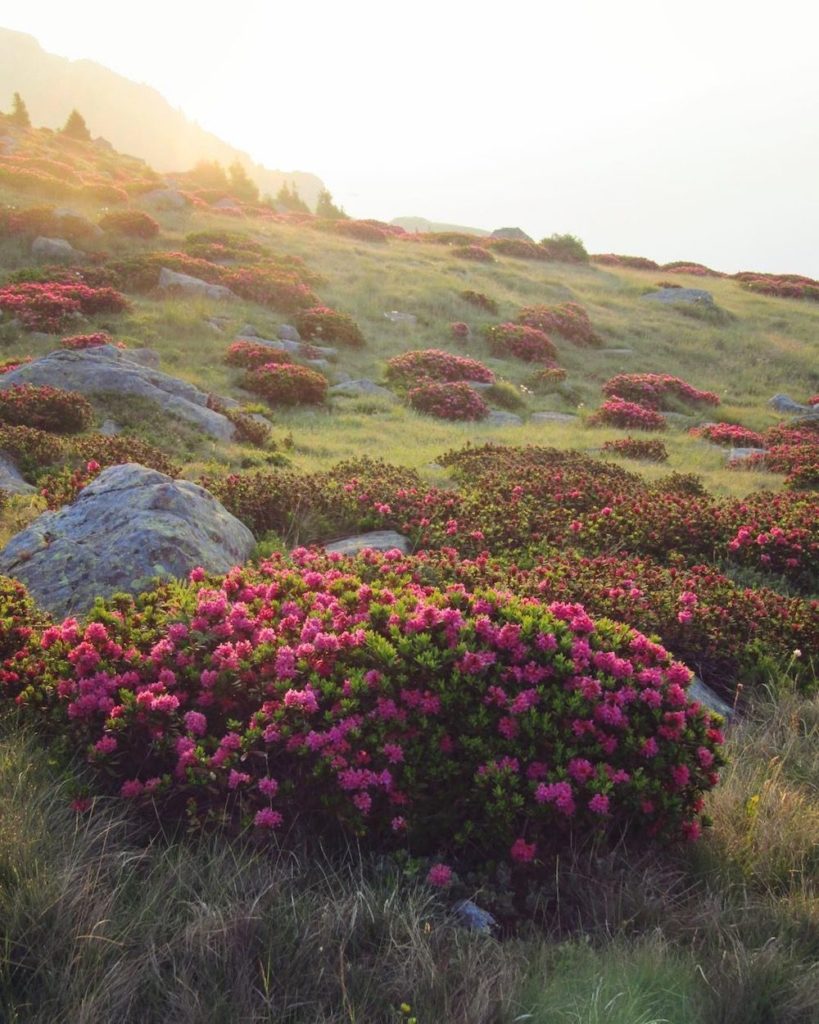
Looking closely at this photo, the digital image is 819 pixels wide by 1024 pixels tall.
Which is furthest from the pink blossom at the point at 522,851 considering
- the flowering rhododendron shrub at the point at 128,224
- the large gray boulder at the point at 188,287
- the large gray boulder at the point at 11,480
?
the flowering rhododendron shrub at the point at 128,224

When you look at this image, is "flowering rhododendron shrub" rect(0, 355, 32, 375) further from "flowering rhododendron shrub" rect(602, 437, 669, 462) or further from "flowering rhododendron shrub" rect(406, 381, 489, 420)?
"flowering rhododendron shrub" rect(602, 437, 669, 462)

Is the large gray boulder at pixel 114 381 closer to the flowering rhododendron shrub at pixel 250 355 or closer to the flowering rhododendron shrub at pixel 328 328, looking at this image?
the flowering rhododendron shrub at pixel 250 355

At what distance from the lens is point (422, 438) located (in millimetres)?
15078

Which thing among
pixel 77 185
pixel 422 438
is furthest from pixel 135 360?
pixel 77 185

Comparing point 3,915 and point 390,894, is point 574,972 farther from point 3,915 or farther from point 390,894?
point 3,915

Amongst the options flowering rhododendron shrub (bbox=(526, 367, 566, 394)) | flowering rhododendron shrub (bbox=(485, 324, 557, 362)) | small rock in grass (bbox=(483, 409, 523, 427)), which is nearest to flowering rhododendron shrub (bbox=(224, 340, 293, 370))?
small rock in grass (bbox=(483, 409, 523, 427))

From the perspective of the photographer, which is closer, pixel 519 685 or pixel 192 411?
pixel 519 685

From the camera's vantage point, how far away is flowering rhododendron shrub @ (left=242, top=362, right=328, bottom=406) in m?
16.3

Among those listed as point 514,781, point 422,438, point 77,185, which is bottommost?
point 422,438

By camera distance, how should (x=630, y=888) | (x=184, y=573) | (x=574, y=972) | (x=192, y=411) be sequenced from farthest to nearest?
1. (x=192, y=411)
2. (x=184, y=573)
3. (x=630, y=888)
4. (x=574, y=972)

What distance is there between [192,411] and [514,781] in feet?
34.7

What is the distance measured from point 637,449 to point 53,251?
18.1m

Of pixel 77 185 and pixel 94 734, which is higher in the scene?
pixel 77 185

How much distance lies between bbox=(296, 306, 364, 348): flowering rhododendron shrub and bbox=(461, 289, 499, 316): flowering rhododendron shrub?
7.23 metres
